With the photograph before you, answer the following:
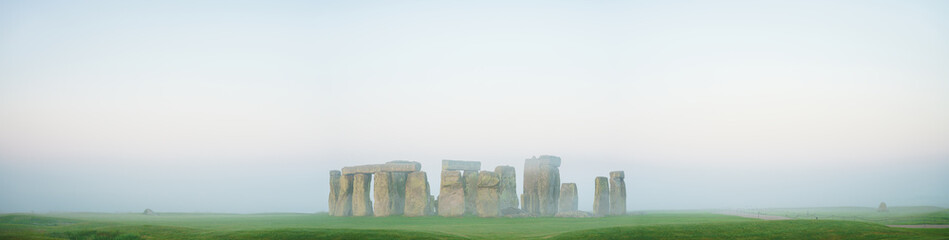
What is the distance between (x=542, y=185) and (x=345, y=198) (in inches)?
430

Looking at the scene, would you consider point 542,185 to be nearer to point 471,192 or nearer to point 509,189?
point 509,189

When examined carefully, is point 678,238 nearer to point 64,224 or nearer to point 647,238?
point 647,238

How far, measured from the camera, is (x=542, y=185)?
36.3 meters

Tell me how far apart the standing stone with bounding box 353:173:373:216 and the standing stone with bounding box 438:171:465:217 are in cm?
439

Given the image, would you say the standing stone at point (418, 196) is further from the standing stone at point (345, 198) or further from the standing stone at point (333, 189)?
the standing stone at point (333, 189)

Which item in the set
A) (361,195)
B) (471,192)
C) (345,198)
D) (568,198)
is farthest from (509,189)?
(345,198)

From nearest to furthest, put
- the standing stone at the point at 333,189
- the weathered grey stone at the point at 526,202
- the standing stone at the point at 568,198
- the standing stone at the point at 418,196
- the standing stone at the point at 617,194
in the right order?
the standing stone at the point at 418,196 < the standing stone at the point at 617,194 < the weathered grey stone at the point at 526,202 < the standing stone at the point at 568,198 < the standing stone at the point at 333,189

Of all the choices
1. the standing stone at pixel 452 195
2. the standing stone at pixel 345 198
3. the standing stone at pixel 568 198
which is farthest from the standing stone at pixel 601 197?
the standing stone at pixel 345 198

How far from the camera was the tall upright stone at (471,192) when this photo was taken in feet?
117

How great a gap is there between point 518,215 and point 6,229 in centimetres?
2126

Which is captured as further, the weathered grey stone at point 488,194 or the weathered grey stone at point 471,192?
the weathered grey stone at point 471,192

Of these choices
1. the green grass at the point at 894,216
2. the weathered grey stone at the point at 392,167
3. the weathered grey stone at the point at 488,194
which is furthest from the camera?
the weathered grey stone at the point at 392,167

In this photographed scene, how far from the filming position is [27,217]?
989 inches

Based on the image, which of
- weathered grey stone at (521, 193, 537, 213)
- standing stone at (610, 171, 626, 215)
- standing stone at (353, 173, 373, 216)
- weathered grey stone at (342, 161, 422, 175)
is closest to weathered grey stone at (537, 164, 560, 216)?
weathered grey stone at (521, 193, 537, 213)
